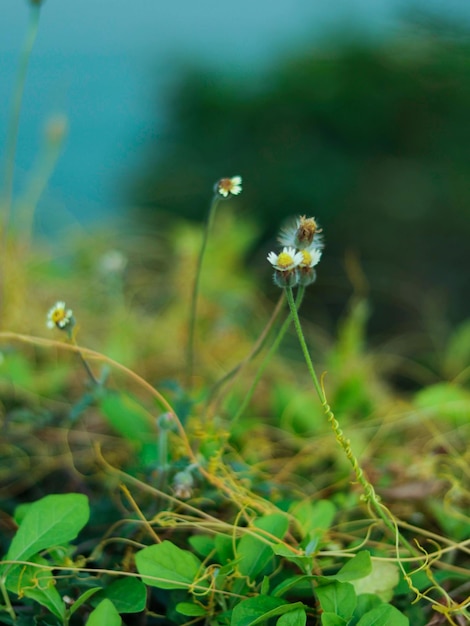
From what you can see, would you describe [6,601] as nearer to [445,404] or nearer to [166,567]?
[166,567]

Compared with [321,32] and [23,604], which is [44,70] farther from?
[23,604]

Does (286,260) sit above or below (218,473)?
above

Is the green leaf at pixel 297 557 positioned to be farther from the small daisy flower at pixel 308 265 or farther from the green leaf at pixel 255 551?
the small daisy flower at pixel 308 265

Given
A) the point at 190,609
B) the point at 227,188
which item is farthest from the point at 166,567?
the point at 227,188

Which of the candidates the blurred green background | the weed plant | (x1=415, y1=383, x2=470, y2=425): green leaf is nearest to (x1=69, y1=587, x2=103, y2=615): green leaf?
the weed plant

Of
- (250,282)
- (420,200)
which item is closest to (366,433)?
(250,282)

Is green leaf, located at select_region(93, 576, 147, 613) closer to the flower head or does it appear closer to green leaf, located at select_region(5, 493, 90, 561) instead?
green leaf, located at select_region(5, 493, 90, 561)
